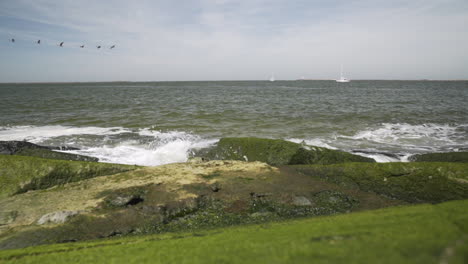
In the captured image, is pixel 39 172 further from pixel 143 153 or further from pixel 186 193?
pixel 143 153

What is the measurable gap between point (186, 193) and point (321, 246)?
4.01 meters

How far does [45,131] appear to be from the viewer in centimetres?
1848

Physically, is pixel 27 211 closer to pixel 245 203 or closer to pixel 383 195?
pixel 245 203

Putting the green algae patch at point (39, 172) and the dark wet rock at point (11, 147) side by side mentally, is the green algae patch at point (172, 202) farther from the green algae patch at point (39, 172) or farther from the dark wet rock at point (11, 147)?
the dark wet rock at point (11, 147)

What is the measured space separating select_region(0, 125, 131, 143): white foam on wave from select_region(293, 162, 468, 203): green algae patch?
1520cm

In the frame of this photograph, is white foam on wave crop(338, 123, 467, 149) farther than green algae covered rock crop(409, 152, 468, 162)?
Yes

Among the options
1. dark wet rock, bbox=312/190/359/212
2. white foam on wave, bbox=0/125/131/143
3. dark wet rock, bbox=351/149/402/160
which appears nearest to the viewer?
dark wet rock, bbox=312/190/359/212

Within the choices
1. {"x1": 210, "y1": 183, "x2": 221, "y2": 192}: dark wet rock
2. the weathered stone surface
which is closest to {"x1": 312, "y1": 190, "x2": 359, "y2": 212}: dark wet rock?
{"x1": 210, "y1": 183, "x2": 221, "y2": 192}: dark wet rock

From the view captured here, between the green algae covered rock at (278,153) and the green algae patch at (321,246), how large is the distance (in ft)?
17.0

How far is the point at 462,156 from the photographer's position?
895 cm

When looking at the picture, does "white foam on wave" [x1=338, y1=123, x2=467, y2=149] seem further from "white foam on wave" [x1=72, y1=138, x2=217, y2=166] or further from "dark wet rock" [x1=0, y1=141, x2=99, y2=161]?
"dark wet rock" [x1=0, y1=141, x2=99, y2=161]

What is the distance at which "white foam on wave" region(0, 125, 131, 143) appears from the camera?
55.0ft

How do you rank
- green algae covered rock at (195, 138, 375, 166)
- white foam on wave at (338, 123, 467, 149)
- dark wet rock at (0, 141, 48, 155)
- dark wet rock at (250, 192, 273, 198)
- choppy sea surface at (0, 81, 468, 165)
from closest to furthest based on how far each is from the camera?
dark wet rock at (250, 192, 273, 198), green algae covered rock at (195, 138, 375, 166), dark wet rock at (0, 141, 48, 155), choppy sea surface at (0, 81, 468, 165), white foam on wave at (338, 123, 467, 149)

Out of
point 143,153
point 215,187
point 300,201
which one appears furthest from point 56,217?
point 143,153
